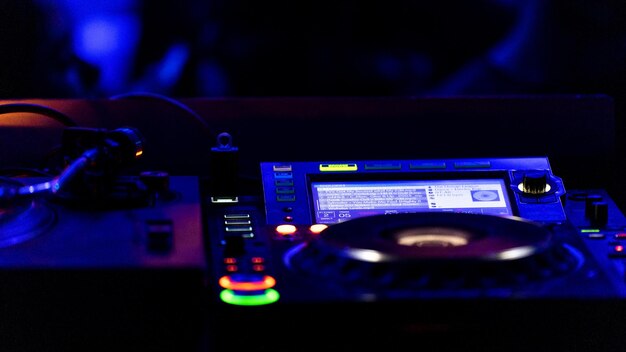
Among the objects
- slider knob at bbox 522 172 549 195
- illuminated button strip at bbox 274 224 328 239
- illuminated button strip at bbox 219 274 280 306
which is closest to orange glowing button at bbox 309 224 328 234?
illuminated button strip at bbox 274 224 328 239

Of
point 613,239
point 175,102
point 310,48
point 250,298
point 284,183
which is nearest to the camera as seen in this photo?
point 250,298

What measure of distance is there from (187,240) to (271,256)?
131mm

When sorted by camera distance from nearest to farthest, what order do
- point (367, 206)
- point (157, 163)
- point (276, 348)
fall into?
1. point (276, 348)
2. point (367, 206)
3. point (157, 163)

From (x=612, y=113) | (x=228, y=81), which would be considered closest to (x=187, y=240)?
(x=228, y=81)

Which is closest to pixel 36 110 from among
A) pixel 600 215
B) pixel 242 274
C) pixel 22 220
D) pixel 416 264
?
pixel 22 220

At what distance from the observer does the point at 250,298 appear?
34.4 inches

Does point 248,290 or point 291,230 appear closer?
point 248,290

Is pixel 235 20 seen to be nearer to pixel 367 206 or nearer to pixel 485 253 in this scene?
pixel 367 206

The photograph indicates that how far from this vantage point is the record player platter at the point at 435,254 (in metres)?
0.88

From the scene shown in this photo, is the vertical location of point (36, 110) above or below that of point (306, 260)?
above

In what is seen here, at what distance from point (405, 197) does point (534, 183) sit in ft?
0.56

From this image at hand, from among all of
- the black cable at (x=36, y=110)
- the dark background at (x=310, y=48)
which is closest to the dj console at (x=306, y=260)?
the black cable at (x=36, y=110)

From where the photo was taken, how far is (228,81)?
4.59ft

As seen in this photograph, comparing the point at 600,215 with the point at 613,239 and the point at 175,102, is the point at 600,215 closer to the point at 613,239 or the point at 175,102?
the point at 613,239
